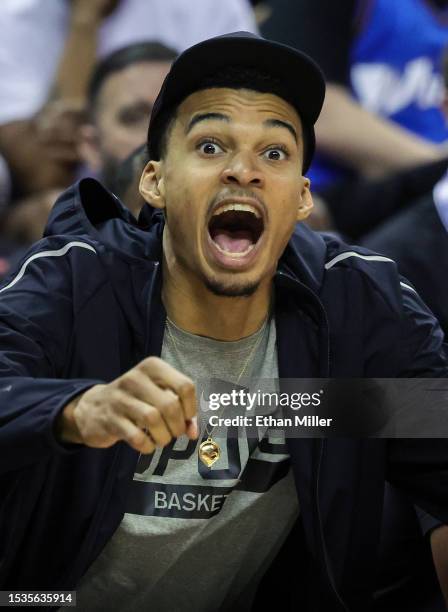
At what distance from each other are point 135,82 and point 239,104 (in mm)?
1758

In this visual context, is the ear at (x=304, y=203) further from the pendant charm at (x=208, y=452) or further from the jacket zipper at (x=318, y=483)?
the pendant charm at (x=208, y=452)

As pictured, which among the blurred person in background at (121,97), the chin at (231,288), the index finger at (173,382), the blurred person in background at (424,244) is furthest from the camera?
the blurred person in background at (121,97)

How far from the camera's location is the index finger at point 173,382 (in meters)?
1.42

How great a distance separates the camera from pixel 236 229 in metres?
2.06

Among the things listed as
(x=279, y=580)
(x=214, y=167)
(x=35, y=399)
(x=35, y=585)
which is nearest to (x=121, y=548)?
(x=35, y=585)

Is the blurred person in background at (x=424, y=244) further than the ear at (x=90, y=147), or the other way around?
the ear at (x=90, y=147)

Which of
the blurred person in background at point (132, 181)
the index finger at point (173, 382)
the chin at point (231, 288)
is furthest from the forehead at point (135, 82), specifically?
the index finger at point (173, 382)

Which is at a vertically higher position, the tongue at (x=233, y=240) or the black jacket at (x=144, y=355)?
the tongue at (x=233, y=240)

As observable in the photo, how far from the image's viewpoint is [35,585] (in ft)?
6.26

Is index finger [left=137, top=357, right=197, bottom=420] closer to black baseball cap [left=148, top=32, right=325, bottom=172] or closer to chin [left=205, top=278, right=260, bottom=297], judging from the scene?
chin [left=205, top=278, right=260, bottom=297]

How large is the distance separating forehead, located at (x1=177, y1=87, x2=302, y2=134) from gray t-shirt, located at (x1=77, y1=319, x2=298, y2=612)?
390 mm

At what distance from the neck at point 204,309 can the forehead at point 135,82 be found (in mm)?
1698

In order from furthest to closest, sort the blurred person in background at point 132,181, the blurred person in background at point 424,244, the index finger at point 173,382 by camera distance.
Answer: the blurred person in background at point 424,244
the blurred person in background at point 132,181
the index finger at point 173,382

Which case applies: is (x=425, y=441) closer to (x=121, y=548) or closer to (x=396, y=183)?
(x=121, y=548)
